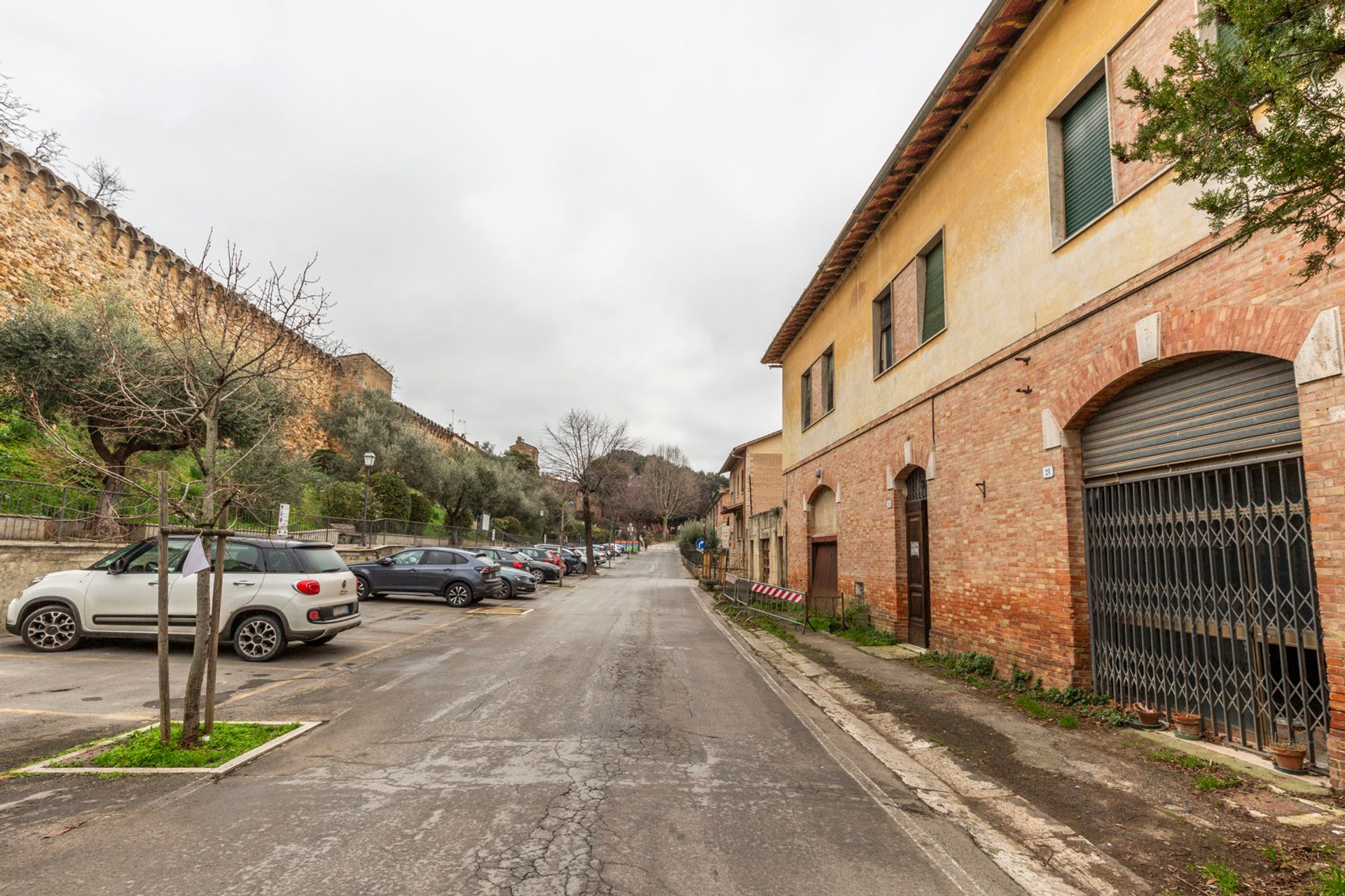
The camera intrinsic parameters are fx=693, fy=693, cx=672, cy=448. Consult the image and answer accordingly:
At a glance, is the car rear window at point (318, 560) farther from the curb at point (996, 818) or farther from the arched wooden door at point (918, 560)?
the arched wooden door at point (918, 560)

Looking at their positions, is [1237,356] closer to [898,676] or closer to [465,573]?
[898,676]

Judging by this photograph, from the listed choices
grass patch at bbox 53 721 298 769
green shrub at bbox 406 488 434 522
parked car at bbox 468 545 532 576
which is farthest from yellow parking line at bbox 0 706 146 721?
green shrub at bbox 406 488 434 522

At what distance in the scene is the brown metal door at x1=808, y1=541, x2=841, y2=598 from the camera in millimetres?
17656

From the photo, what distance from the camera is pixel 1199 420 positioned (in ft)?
20.6

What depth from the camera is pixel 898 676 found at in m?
9.23

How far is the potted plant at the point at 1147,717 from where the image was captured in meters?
6.41

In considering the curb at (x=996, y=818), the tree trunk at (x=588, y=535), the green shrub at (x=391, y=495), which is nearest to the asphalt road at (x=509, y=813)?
the curb at (x=996, y=818)

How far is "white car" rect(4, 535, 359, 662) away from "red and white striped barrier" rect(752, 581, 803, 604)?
959 cm

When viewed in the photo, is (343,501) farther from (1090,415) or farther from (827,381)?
(1090,415)

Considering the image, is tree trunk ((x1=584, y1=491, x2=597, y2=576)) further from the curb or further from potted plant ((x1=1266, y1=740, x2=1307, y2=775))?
potted plant ((x1=1266, y1=740, x2=1307, y2=775))

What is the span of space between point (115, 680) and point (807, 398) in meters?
17.1

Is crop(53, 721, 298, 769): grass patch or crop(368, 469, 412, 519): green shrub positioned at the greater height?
crop(368, 469, 412, 519): green shrub

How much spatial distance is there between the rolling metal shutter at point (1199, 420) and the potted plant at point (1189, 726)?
2191 mm

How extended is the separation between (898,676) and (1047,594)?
2.25 meters
